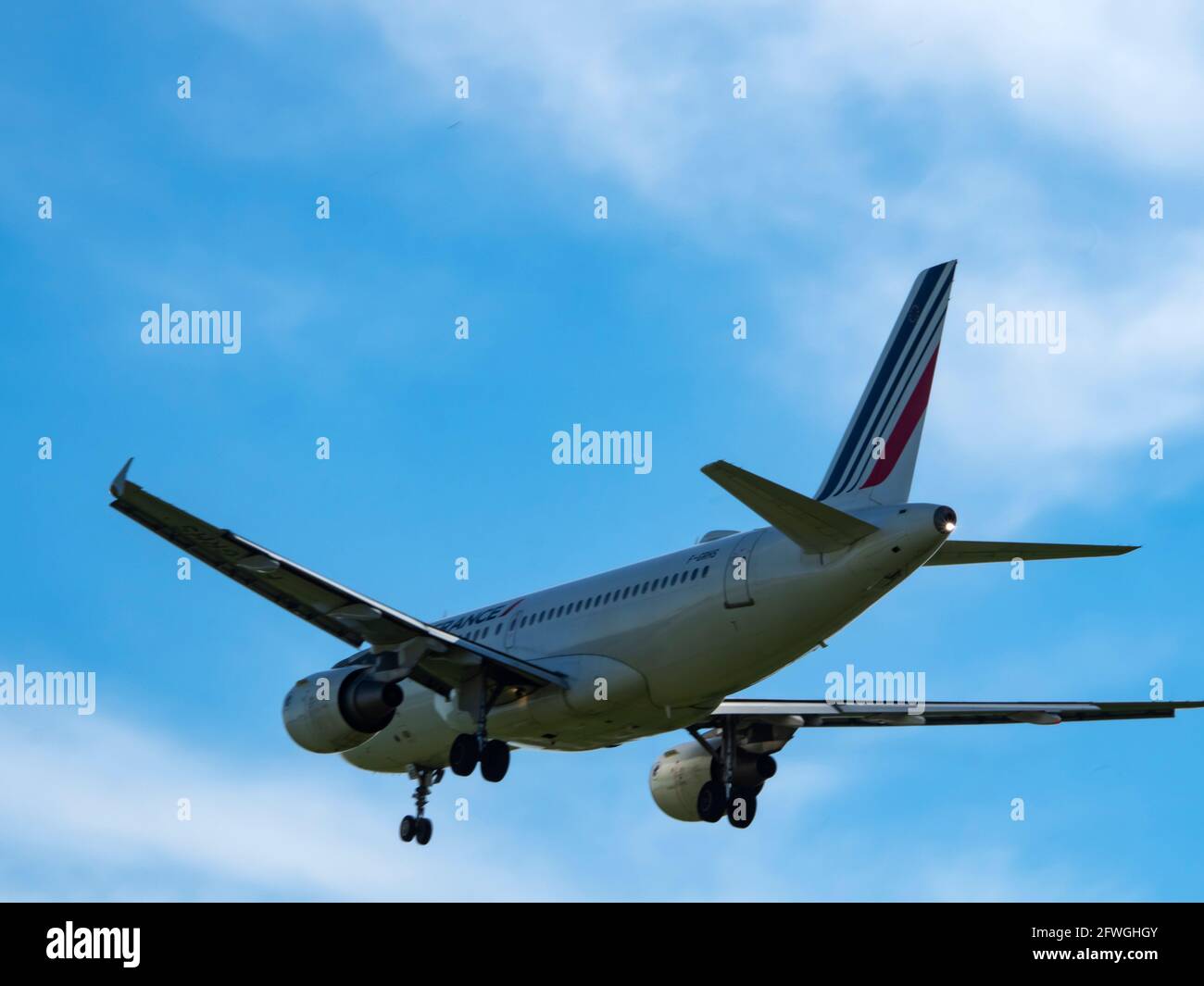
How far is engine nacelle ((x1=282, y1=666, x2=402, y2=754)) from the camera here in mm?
36094

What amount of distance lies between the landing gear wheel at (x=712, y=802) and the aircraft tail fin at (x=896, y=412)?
28.5 feet

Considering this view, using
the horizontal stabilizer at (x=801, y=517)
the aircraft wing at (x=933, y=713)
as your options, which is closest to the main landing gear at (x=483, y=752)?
the aircraft wing at (x=933, y=713)

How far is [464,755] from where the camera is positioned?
35.5 m

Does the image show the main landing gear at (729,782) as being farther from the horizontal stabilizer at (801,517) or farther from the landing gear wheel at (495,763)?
the horizontal stabilizer at (801,517)

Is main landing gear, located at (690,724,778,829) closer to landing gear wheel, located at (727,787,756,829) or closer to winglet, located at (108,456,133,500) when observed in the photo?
landing gear wheel, located at (727,787,756,829)

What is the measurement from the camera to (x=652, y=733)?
36.9m

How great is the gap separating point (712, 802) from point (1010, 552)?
448 inches

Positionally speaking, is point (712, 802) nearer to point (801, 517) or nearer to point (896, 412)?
point (896, 412)
